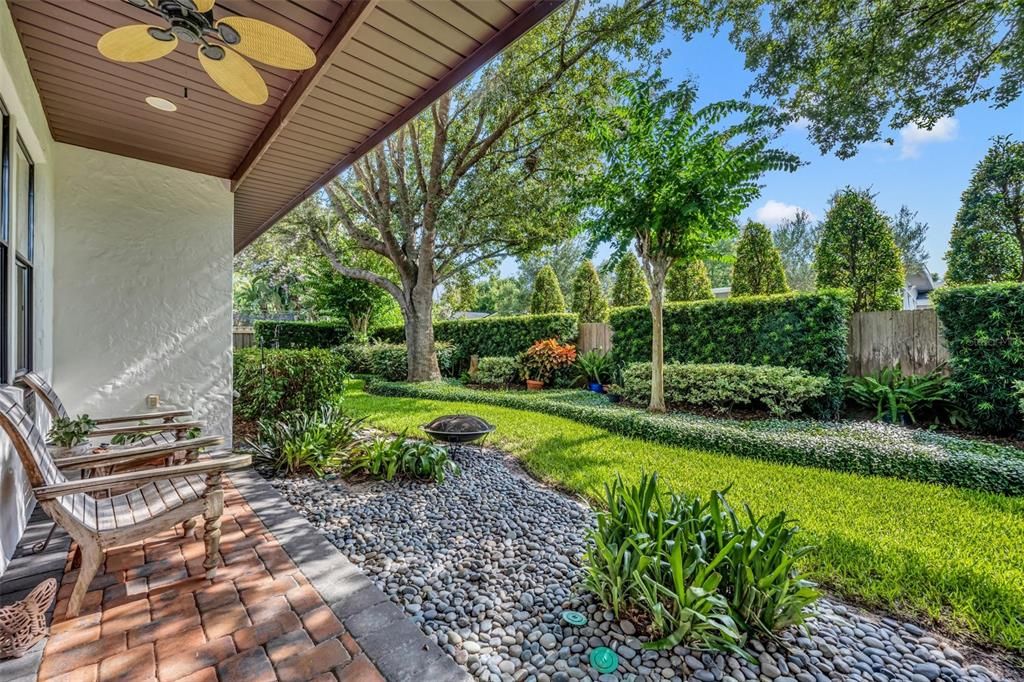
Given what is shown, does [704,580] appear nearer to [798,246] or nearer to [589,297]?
[589,297]

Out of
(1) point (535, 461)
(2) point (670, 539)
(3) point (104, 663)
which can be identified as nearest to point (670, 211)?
(1) point (535, 461)

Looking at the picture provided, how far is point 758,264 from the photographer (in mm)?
9375

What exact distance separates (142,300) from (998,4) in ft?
36.3

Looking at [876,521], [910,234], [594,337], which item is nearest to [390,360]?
[594,337]

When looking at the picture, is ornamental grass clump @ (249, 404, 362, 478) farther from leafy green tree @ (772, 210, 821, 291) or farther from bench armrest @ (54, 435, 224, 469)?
leafy green tree @ (772, 210, 821, 291)

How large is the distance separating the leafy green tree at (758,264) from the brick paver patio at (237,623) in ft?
31.6

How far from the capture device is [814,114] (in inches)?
289

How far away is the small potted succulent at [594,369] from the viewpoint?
9531mm

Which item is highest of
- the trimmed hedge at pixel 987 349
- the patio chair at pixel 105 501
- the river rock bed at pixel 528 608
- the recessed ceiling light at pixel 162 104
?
the recessed ceiling light at pixel 162 104

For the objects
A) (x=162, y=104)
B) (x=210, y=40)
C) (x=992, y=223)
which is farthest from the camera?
(x=992, y=223)

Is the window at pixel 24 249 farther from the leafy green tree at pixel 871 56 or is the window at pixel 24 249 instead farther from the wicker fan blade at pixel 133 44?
the leafy green tree at pixel 871 56

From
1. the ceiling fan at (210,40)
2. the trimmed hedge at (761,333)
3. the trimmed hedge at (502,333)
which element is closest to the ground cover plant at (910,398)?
the trimmed hedge at (761,333)

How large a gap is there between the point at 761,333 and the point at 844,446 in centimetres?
291

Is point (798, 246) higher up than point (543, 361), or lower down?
higher up
